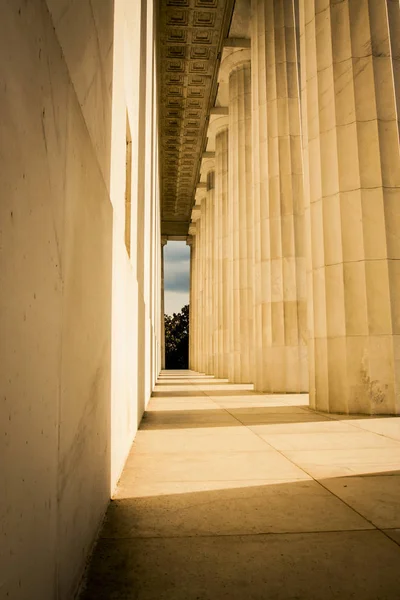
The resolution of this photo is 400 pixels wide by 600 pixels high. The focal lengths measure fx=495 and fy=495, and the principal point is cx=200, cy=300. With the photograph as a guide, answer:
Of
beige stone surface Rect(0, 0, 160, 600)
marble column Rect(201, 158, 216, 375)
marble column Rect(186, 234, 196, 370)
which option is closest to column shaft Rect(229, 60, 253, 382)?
marble column Rect(201, 158, 216, 375)

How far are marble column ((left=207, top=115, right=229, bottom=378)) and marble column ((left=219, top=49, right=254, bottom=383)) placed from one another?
570cm

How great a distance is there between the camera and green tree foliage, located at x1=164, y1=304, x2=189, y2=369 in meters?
96.4

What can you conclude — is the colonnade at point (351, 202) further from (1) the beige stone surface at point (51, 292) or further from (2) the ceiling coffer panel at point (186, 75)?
(2) the ceiling coffer panel at point (186, 75)

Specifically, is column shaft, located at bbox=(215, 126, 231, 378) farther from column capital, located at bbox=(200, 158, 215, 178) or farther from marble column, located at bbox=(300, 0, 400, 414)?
marble column, located at bbox=(300, 0, 400, 414)

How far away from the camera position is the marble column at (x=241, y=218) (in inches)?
1145

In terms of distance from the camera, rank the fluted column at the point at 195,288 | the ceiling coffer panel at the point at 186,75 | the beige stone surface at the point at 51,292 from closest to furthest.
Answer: the beige stone surface at the point at 51,292, the ceiling coffer panel at the point at 186,75, the fluted column at the point at 195,288

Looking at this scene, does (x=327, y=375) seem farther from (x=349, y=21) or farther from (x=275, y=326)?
(x=349, y=21)

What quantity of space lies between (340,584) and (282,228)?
18.4 metres

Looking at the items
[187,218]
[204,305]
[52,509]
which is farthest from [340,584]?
[187,218]

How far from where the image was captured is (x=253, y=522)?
14.5ft

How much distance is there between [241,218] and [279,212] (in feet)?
28.7

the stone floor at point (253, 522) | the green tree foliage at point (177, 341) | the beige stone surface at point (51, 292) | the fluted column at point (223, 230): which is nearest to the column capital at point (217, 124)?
the fluted column at point (223, 230)

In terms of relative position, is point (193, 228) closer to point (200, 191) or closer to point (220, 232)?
point (200, 191)

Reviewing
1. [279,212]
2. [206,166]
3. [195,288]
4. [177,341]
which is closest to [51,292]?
[279,212]
